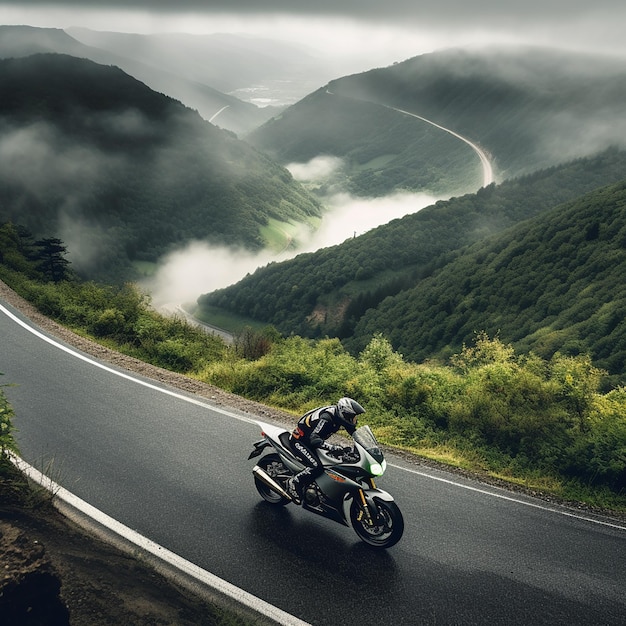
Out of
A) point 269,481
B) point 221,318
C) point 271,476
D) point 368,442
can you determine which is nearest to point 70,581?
point 269,481

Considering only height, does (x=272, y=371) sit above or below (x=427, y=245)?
above

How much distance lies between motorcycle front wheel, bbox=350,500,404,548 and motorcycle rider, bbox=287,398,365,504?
767 mm

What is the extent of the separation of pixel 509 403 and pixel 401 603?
6566 millimetres

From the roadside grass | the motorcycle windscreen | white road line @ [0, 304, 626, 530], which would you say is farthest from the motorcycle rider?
the roadside grass

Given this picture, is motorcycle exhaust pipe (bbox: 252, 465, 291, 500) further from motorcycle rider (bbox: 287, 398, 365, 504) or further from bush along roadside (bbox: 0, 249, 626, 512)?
bush along roadside (bbox: 0, 249, 626, 512)

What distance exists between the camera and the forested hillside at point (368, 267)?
5295 inches

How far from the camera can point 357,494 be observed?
22.3 ft

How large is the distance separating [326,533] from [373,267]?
14318 centimetres

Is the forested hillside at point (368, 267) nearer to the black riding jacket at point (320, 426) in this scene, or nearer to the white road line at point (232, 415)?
the white road line at point (232, 415)

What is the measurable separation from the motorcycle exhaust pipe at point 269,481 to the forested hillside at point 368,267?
109 meters

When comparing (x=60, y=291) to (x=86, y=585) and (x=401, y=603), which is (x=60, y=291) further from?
(x=401, y=603)

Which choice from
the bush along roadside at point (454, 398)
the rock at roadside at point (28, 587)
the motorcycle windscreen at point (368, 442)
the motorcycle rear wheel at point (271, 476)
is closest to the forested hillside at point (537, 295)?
the bush along roadside at point (454, 398)

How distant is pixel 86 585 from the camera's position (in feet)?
17.0

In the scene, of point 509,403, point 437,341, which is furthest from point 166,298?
point 509,403
